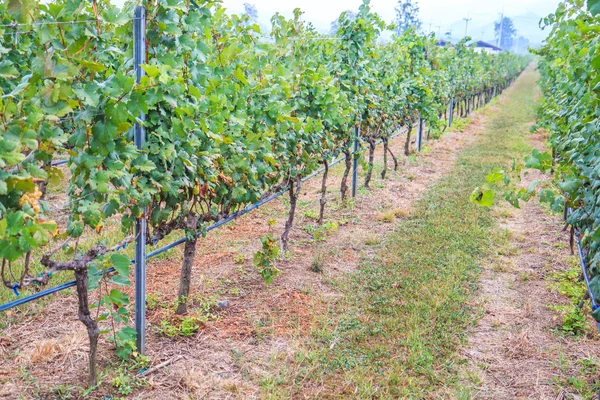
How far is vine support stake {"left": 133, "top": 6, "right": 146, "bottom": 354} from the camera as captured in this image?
10.4 ft

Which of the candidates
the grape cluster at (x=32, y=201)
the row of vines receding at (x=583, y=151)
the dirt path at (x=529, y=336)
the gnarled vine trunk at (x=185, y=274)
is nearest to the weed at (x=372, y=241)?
the dirt path at (x=529, y=336)

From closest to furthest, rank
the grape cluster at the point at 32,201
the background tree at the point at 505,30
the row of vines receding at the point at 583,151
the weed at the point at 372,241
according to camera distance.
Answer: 1. the grape cluster at the point at 32,201
2. the row of vines receding at the point at 583,151
3. the weed at the point at 372,241
4. the background tree at the point at 505,30

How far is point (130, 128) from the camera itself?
3311 mm

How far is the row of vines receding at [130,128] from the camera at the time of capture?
2.49m

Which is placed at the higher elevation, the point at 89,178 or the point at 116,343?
the point at 89,178

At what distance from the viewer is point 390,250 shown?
19.4 ft

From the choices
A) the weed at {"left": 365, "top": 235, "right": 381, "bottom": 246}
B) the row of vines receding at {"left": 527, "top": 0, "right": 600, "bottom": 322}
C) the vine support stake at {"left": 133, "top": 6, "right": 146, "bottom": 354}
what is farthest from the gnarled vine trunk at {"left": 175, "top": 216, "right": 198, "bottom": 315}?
the weed at {"left": 365, "top": 235, "right": 381, "bottom": 246}

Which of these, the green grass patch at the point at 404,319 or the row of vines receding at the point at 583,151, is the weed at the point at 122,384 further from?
the row of vines receding at the point at 583,151

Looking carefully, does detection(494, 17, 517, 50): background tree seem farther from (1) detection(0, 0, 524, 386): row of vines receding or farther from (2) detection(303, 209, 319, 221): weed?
(1) detection(0, 0, 524, 386): row of vines receding

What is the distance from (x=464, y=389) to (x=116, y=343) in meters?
2.29

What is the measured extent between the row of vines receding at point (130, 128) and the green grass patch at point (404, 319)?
3.22 feet

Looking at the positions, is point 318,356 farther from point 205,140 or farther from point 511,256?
point 511,256

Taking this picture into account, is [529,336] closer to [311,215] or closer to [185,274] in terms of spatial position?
[185,274]

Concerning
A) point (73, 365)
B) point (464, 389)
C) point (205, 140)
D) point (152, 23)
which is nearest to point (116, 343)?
point (73, 365)
